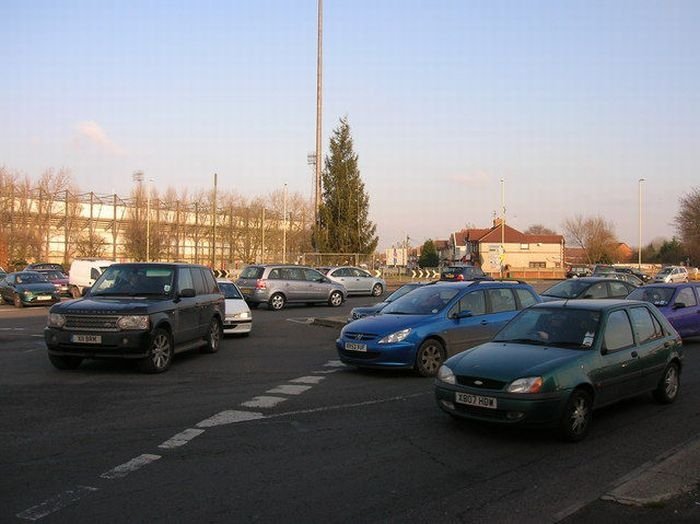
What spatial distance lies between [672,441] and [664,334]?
7.34 ft

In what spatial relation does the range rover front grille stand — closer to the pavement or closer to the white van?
the pavement

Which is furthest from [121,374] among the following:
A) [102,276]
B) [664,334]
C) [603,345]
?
[664,334]

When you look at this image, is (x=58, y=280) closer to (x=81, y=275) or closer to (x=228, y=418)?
(x=81, y=275)

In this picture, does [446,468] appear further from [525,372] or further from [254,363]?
[254,363]

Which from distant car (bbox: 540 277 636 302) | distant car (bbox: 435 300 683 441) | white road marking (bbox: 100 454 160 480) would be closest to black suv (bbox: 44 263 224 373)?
white road marking (bbox: 100 454 160 480)

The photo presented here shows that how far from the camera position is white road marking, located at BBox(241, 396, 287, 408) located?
8.65 meters

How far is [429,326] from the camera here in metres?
10.7

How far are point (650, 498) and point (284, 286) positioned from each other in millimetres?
22048

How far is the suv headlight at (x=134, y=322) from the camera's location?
10.4 m

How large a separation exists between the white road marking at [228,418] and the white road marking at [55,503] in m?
2.26

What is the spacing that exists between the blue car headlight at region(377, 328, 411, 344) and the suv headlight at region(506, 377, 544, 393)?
3.89m

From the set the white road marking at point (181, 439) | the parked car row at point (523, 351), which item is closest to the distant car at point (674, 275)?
the parked car row at point (523, 351)

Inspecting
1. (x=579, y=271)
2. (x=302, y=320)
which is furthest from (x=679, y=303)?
(x=579, y=271)

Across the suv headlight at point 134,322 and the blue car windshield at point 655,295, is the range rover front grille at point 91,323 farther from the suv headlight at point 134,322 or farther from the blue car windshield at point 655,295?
the blue car windshield at point 655,295
